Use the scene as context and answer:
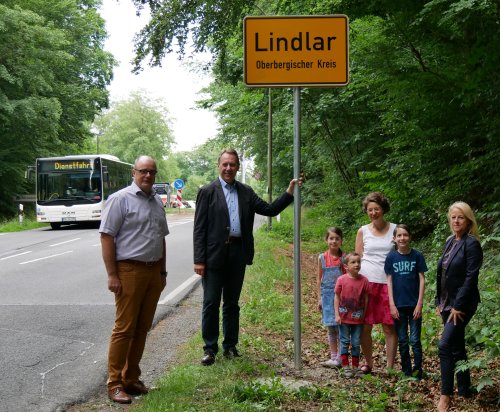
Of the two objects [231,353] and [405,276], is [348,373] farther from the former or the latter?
[231,353]

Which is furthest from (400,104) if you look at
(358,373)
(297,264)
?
(358,373)

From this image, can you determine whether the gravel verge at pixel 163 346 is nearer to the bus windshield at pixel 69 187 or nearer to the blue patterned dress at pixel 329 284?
the blue patterned dress at pixel 329 284

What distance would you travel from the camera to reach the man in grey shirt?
17.1ft

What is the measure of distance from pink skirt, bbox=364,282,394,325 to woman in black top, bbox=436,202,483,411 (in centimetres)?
80

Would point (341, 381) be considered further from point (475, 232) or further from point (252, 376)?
point (475, 232)

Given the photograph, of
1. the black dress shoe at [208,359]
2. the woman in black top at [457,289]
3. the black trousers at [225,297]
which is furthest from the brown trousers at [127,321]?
the woman in black top at [457,289]

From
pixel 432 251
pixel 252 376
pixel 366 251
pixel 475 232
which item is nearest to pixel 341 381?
pixel 252 376

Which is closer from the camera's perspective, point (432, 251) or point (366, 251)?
point (366, 251)

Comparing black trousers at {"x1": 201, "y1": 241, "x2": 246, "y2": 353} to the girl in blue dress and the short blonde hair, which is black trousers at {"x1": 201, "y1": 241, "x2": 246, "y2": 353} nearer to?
the girl in blue dress

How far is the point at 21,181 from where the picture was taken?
36.8m

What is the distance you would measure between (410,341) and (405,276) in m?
0.58

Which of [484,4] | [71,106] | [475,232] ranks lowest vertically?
[475,232]

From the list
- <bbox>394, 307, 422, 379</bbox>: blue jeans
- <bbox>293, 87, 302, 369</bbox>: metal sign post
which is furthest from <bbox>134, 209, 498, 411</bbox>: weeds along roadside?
<bbox>293, 87, 302, 369</bbox>: metal sign post

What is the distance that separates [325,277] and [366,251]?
1.57ft
